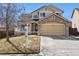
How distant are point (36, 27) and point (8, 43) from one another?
1028 mm

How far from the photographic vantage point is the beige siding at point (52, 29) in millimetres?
10805

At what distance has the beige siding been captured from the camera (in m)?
10.8

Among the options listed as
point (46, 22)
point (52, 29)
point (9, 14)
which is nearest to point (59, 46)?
point (52, 29)

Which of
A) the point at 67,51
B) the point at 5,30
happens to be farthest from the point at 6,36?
the point at 67,51

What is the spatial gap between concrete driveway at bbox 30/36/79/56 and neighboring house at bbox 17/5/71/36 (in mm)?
207

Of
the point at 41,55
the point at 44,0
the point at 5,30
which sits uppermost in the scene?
the point at 44,0

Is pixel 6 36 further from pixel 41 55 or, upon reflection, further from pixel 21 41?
pixel 41 55

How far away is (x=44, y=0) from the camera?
991 cm

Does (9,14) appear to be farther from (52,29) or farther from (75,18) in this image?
(75,18)

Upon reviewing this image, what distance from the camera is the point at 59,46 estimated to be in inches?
415

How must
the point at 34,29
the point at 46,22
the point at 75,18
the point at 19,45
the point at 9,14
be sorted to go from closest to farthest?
the point at 9,14
the point at 19,45
the point at 34,29
the point at 46,22
the point at 75,18

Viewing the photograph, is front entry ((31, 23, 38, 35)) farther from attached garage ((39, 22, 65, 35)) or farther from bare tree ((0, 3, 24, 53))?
bare tree ((0, 3, 24, 53))

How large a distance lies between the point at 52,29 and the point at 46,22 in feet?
0.95

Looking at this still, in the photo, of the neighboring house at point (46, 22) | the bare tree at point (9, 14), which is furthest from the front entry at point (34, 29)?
the bare tree at point (9, 14)
